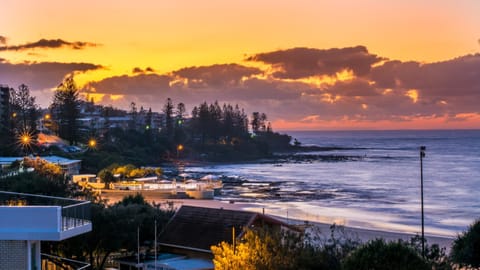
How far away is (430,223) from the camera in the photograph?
140ft

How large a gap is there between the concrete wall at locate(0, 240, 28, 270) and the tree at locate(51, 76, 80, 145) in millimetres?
89142

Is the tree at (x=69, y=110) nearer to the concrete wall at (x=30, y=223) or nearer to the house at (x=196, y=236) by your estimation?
the house at (x=196, y=236)

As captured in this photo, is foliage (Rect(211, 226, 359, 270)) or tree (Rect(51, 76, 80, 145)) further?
tree (Rect(51, 76, 80, 145))

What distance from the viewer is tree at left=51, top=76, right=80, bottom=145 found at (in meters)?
98.6

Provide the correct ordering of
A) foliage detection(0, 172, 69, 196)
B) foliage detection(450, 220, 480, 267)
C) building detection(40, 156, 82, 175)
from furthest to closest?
1. building detection(40, 156, 82, 175)
2. foliage detection(0, 172, 69, 196)
3. foliage detection(450, 220, 480, 267)

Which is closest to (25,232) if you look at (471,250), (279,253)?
(279,253)

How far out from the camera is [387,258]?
12609mm

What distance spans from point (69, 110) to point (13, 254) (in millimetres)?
89625

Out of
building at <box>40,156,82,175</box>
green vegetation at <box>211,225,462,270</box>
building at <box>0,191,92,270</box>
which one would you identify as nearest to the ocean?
building at <box>40,156,82,175</box>

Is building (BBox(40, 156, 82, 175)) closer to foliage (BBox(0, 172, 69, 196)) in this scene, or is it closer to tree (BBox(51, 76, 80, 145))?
tree (BBox(51, 76, 80, 145))

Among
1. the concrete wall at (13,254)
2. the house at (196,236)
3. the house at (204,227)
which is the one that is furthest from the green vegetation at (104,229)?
the concrete wall at (13,254)

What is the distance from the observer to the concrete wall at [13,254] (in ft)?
38.1

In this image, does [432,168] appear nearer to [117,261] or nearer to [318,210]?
[318,210]

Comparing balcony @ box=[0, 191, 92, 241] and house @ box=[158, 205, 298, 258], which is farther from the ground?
balcony @ box=[0, 191, 92, 241]
